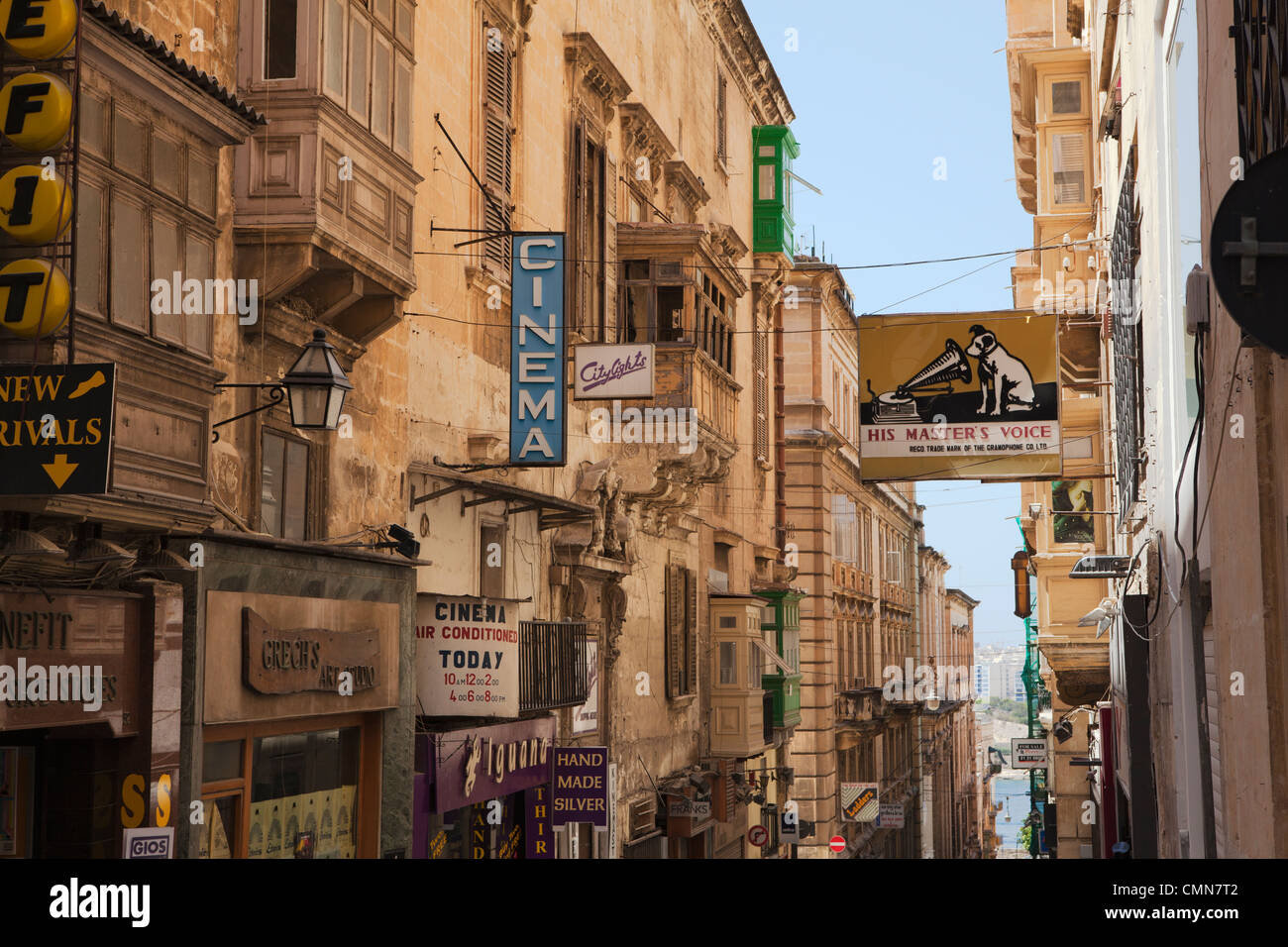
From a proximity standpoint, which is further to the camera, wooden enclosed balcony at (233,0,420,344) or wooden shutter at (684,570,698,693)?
wooden shutter at (684,570,698,693)

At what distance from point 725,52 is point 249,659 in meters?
27.1

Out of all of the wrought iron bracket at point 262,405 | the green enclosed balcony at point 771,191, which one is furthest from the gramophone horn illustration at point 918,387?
the green enclosed balcony at point 771,191

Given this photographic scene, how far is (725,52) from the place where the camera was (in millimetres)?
36000

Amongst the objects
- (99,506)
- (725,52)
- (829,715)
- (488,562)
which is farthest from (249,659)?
(829,715)

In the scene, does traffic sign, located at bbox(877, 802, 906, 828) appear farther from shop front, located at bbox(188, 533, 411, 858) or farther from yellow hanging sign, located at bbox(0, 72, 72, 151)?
yellow hanging sign, located at bbox(0, 72, 72, 151)

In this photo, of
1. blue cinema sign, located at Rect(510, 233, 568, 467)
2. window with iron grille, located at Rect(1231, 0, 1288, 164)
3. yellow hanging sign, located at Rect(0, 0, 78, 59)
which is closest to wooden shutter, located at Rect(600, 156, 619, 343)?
blue cinema sign, located at Rect(510, 233, 568, 467)

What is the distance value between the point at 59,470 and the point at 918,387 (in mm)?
11672

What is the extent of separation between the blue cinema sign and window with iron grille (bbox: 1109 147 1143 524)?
701 cm

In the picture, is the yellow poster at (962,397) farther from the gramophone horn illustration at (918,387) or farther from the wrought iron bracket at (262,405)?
the wrought iron bracket at (262,405)

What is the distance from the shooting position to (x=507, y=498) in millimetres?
19219

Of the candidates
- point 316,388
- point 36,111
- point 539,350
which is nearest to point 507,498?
point 539,350

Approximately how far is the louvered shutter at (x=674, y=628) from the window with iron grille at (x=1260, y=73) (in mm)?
21504

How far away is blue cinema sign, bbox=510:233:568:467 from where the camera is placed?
58.4ft
